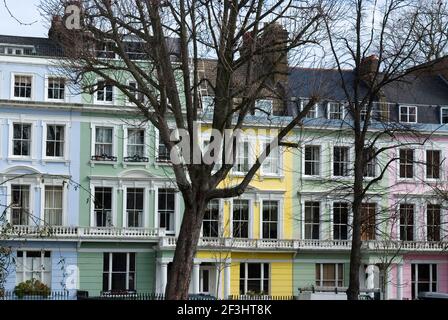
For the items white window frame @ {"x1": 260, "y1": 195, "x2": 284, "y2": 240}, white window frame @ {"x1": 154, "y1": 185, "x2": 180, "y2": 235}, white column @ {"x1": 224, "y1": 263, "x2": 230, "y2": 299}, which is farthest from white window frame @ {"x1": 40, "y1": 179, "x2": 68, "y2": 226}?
white window frame @ {"x1": 260, "y1": 195, "x2": 284, "y2": 240}

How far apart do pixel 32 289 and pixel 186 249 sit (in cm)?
2237

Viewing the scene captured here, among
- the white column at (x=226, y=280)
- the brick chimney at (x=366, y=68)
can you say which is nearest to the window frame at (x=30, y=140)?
the white column at (x=226, y=280)

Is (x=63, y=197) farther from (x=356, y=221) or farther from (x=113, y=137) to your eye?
(x=356, y=221)

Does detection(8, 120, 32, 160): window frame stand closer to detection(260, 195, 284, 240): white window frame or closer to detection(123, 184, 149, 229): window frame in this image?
detection(123, 184, 149, 229): window frame

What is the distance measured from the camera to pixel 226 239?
146 ft

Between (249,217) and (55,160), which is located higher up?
(55,160)

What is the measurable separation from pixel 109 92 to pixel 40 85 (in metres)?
3.60

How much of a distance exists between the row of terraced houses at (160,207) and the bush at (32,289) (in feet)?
3.59

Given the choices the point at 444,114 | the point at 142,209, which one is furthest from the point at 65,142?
the point at 444,114

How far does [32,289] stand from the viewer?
133 ft

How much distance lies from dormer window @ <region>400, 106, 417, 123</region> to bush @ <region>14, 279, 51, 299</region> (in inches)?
876

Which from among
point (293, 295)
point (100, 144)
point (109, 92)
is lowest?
point (293, 295)
